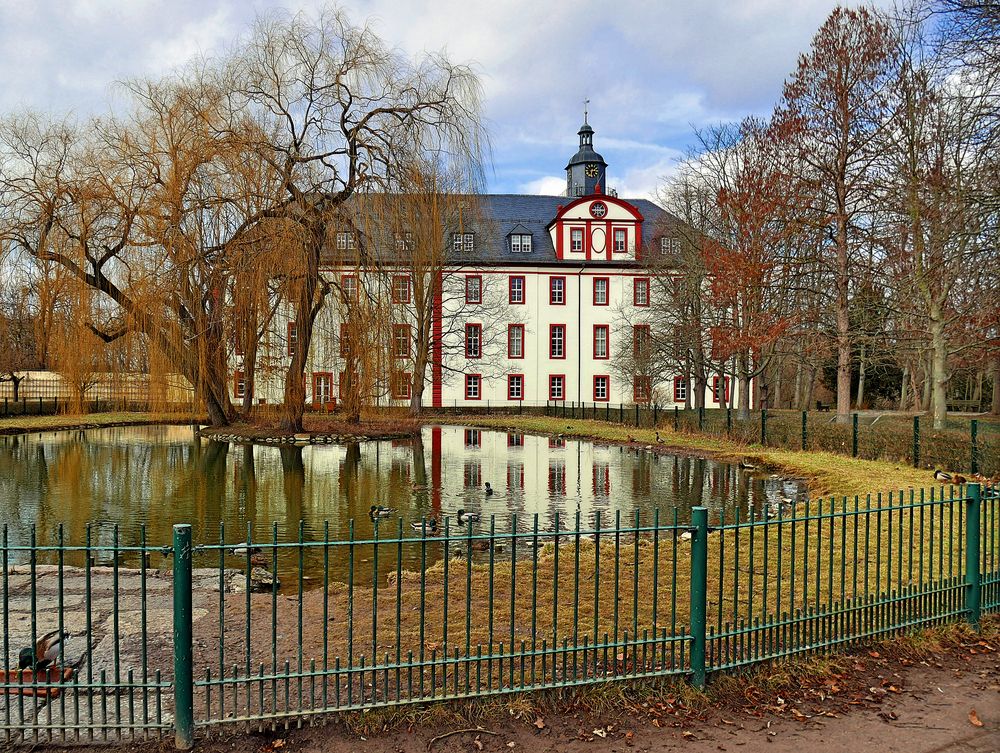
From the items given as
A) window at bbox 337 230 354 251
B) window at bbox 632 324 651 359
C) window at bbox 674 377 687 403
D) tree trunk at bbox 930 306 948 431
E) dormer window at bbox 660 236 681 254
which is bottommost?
window at bbox 674 377 687 403

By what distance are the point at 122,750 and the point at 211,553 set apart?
227 inches

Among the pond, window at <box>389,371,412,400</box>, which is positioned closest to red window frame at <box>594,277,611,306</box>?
the pond

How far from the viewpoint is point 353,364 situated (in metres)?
22.3

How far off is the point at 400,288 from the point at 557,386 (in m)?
21.5

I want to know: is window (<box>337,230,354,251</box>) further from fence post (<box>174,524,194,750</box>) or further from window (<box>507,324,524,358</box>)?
→ window (<box>507,324,524,358</box>)

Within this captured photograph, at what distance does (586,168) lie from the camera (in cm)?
4838

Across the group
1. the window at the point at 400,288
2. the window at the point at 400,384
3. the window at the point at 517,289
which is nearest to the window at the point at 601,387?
the window at the point at 517,289

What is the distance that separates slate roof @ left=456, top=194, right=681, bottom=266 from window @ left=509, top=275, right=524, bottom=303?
94cm

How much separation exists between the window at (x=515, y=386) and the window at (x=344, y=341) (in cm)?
2167

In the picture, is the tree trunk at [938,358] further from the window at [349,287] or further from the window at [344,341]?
the window at [344,341]

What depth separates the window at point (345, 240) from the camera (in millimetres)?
21562

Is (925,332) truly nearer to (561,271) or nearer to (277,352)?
(277,352)

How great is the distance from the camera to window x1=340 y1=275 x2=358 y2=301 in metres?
21.7

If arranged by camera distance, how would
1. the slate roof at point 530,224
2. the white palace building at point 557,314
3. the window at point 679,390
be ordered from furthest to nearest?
the white palace building at point 557,314 → the slate roof at point 530,224 → the window at point 679,390
